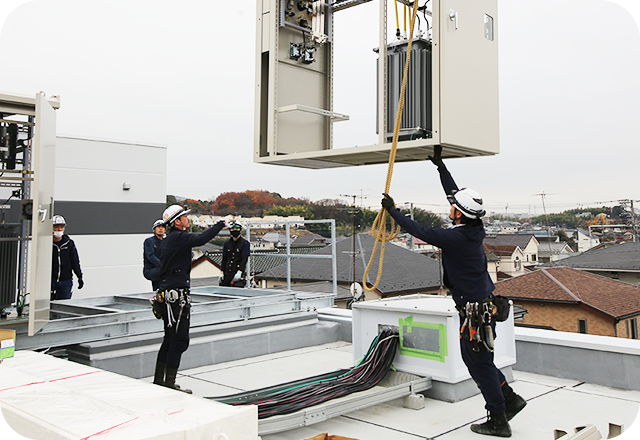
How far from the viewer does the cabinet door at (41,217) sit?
3.96 meters

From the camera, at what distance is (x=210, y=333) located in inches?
242

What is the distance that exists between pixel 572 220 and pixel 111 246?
6244cm

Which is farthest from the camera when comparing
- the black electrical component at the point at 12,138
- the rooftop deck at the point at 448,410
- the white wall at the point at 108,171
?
the white wall at the point at 108,171

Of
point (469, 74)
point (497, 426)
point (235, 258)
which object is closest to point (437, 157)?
point (469, 74)

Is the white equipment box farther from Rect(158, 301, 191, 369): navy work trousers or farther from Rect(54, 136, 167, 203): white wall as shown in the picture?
Rect(54, 136, 167, 203): white wall

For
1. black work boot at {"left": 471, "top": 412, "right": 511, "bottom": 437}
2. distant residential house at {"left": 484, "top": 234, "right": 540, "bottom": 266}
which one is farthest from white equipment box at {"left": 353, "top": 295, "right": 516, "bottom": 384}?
distant residential house at {"left": 484, "top": 234, "right": 540, "bottom": 266}

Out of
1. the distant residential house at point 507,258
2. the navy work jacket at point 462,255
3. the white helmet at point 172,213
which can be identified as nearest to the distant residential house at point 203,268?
the distant residential house at point 507,258

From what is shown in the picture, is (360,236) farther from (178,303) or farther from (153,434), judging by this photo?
(153,434)

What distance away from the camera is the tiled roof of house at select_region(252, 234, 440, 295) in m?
31.3

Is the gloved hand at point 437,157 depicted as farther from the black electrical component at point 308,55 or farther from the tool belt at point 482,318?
the black electrical component at point 308,55

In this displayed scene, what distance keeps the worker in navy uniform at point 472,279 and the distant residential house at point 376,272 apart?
82.0 feet

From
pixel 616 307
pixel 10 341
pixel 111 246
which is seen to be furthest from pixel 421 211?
pixel 10 341

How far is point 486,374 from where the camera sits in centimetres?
395

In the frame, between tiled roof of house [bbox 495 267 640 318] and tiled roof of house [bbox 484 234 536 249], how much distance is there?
25.1 metres
